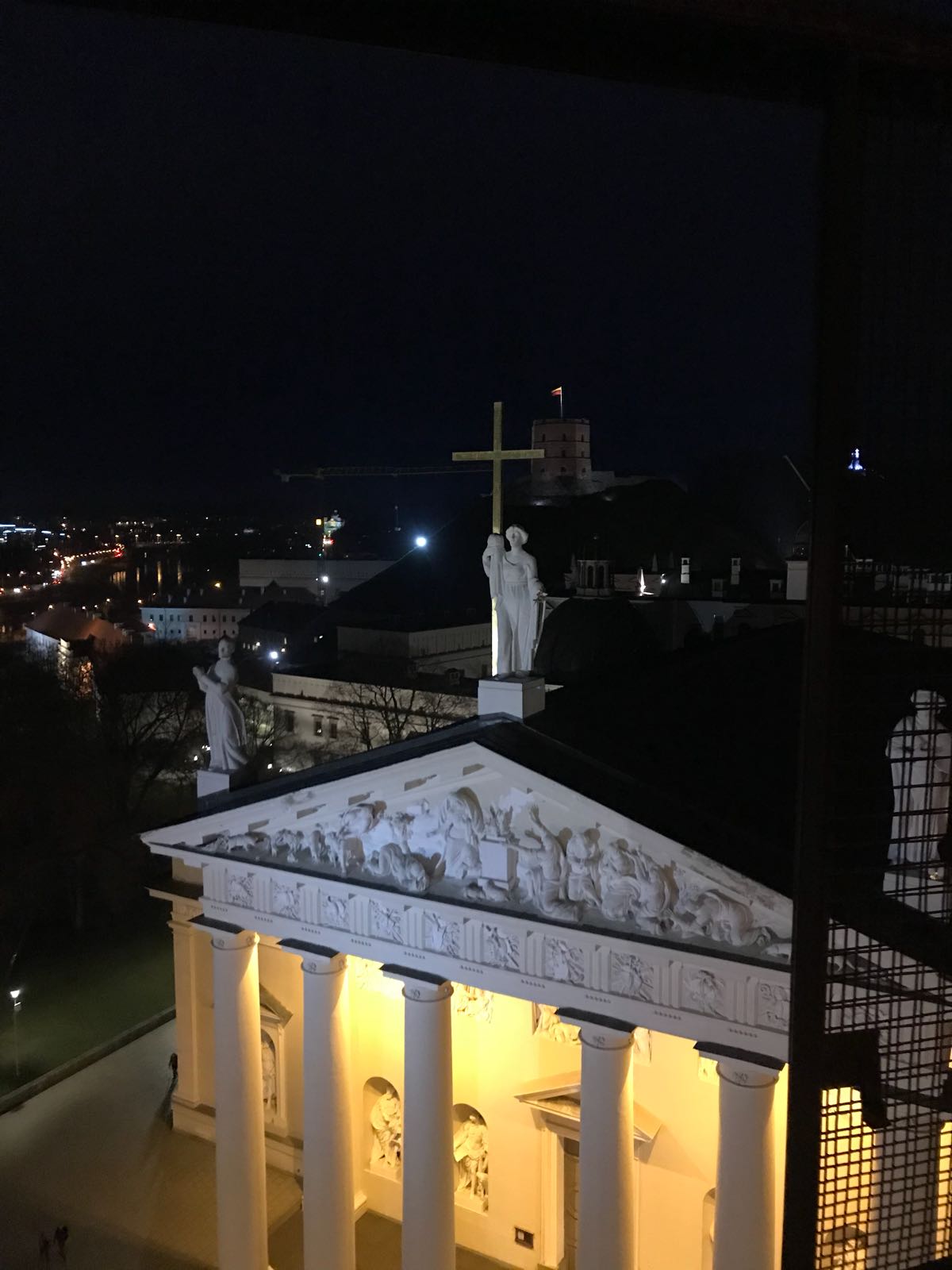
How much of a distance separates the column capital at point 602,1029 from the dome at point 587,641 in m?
23.8

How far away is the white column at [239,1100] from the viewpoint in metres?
13.4

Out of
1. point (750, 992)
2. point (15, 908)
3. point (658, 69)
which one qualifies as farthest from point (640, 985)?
point (15, 908)

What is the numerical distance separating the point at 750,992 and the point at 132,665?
39.3m

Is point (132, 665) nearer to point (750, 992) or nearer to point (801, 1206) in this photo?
point (750, 992)

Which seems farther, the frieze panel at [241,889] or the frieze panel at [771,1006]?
the frieze panel at [241,889]

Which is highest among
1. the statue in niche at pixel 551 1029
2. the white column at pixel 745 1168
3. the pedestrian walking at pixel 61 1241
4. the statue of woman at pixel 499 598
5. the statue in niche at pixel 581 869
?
the statue of woman at pixel 499 598

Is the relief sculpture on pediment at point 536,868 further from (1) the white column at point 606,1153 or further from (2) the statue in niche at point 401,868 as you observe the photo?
(1) the white column at point 606,1153

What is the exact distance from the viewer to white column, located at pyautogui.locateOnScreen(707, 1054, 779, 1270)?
32.4ft

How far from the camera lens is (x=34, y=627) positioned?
67312 millimetres

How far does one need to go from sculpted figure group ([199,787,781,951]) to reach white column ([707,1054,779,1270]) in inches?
55.0

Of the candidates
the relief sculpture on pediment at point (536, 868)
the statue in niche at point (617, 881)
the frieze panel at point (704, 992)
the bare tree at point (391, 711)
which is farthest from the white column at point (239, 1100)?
the bare tree at point (391, 711)

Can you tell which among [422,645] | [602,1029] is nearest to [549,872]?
[602,1029]

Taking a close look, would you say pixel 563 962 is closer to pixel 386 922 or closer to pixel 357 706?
pixel 386 922

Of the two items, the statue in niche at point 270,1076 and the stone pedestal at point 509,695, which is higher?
the stone pedestal at point 509,695
